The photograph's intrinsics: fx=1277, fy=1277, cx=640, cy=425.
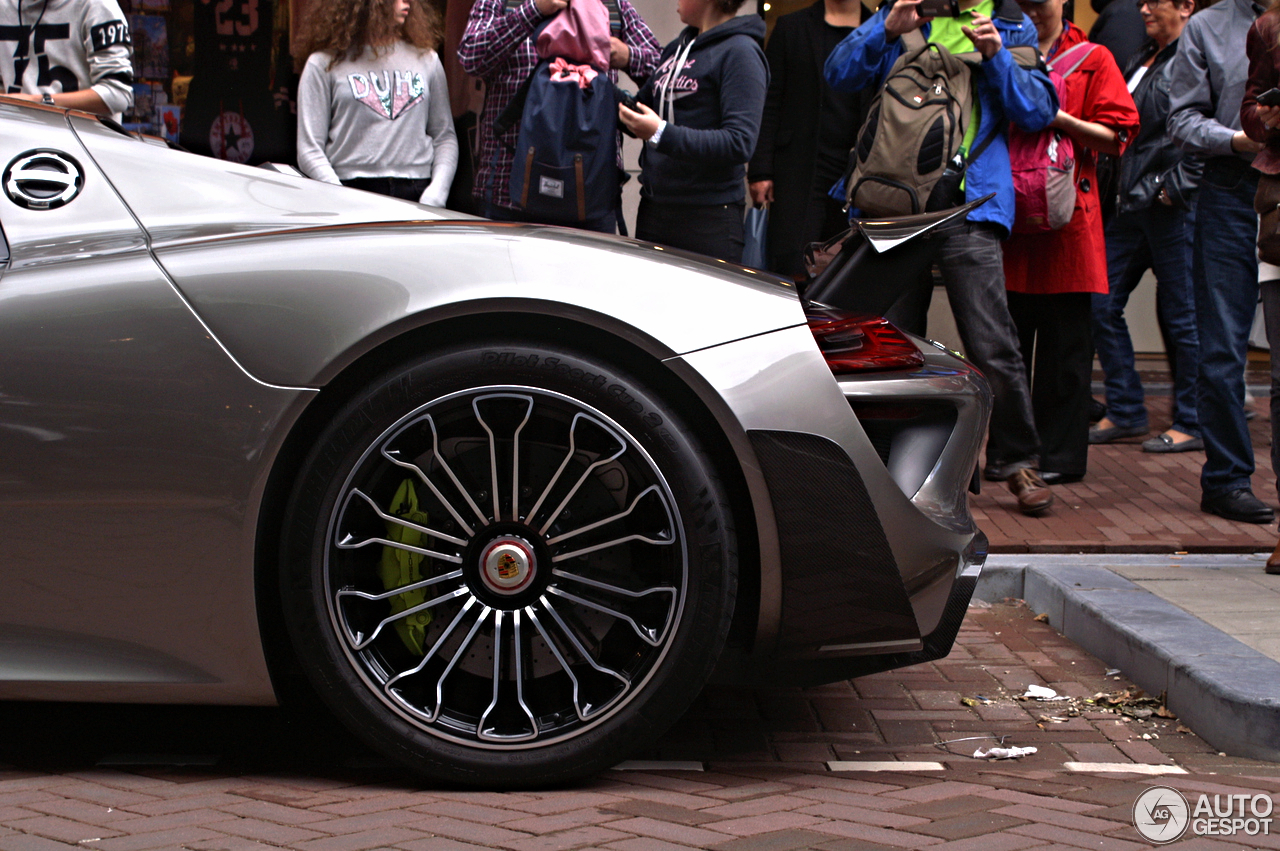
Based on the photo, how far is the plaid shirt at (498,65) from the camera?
4.53m

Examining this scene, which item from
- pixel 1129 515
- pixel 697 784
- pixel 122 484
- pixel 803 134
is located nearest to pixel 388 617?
pixel 122 484

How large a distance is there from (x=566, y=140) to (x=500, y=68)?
0.47 m

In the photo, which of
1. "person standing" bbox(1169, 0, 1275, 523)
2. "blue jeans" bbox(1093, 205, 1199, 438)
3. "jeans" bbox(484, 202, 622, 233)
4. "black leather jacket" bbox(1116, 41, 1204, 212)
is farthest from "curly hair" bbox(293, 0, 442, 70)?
"blue jeans" bbox(1093, 205, 1199, 438)

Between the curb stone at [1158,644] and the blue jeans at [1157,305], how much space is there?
2.12 m

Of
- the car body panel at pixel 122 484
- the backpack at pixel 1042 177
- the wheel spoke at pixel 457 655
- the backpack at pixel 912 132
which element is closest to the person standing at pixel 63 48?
the car body panel at pixel 122 484

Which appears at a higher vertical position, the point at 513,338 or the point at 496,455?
the point at 513,338

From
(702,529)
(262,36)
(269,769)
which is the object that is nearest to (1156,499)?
(702,529)

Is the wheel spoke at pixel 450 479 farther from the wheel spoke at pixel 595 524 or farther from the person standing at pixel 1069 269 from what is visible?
the person standing at pixel 1069 269

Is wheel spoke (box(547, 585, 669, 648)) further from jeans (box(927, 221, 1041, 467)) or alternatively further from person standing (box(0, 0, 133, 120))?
person standing (box(0, 0, 133, 120))

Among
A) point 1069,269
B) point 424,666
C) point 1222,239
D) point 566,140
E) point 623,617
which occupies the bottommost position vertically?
point 424,666

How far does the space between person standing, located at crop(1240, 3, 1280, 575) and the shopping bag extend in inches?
97.1

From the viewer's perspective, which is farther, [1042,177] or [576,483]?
[1042,177]

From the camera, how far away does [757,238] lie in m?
6.48

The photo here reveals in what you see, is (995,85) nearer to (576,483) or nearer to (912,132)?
(912,132)
